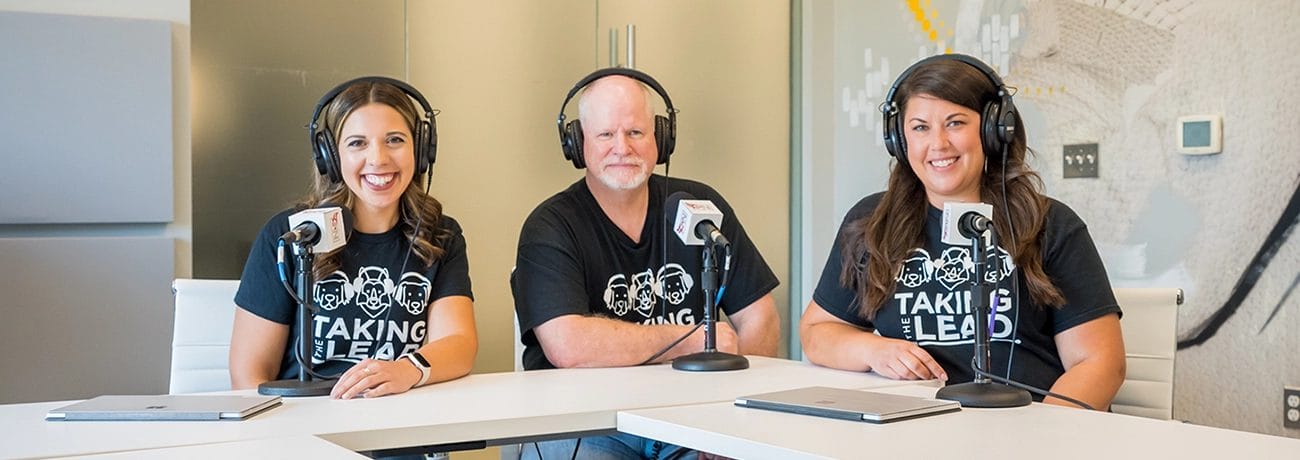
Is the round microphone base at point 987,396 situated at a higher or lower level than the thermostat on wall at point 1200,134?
lower

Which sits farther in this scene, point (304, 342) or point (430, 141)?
point (430, 141)

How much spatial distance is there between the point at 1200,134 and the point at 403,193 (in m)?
2.14

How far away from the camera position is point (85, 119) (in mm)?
2979

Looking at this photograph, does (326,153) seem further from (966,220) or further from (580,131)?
(966,220)

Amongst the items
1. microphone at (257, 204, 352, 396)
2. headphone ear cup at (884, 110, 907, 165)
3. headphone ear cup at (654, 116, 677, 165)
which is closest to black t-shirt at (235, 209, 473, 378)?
microphone at (257, 204, 352, 396)

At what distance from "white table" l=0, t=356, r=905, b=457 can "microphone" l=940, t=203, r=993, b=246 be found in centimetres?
33

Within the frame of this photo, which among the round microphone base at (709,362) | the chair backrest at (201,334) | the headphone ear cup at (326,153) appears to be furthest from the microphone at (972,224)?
the chair backrest at (201,334)

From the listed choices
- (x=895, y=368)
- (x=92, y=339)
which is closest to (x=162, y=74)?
(x=92, y=339)

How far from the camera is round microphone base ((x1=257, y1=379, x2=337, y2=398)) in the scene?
1849 mm

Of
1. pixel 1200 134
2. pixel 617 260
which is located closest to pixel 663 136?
pixel 617 260

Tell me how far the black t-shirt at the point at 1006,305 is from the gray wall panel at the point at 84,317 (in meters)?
1.90

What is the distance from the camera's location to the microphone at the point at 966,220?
1724 mm

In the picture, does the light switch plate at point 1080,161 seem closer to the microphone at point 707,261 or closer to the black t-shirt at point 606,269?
the black t-shirt at point 606,269

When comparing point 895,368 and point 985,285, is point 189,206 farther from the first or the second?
point 985,285
